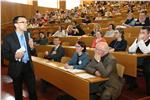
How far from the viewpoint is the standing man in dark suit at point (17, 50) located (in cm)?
304

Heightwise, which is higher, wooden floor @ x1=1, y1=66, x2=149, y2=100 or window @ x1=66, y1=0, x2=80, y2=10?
window @ x1=66, y1=0, x2=80, y2=10

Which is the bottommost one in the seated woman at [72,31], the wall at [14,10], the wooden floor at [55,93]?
the wooden floor at [55,93]

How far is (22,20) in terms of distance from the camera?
3.04 meters

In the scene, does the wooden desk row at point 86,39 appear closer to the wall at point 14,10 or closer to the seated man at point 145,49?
the seated man at point 145,49

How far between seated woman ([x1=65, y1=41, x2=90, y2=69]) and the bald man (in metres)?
0.54

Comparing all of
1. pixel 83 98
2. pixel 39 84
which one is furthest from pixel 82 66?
pixel 39 84

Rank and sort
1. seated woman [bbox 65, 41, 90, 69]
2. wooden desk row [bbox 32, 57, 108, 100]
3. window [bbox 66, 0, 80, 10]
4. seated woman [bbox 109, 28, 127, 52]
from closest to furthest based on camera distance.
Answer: wooden desk row [bbox 32, 57, 108, 100] < seated woman [bbox 65, 41, 90, 69] < seated woman [bbox 109, 28, 127, 52] < window [bbox 66, 0, 80, 10]

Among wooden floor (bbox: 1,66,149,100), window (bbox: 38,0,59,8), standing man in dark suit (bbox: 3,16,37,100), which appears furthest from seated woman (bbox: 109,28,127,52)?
window (bbox: 38,0,59,8)

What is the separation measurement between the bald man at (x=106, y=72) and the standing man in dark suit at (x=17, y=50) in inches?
33.8

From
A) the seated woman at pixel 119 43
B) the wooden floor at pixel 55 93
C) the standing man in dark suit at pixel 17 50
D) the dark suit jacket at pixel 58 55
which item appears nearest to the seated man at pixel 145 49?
the wooden floor at pixel 55 93

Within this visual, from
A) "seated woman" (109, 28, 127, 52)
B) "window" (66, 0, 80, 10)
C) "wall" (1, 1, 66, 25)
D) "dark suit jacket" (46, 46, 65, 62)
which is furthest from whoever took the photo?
"window" (66, 0, 80, 10)

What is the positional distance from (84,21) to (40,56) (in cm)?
473

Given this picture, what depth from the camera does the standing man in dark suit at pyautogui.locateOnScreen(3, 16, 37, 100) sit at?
304 cm

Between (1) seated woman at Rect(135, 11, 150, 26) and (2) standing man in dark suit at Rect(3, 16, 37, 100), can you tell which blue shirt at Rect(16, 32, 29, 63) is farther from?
(1) seated woman at Rect(135, 11, 150, 26)
